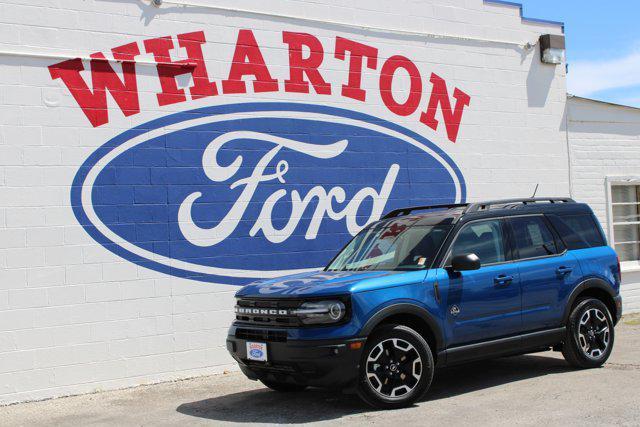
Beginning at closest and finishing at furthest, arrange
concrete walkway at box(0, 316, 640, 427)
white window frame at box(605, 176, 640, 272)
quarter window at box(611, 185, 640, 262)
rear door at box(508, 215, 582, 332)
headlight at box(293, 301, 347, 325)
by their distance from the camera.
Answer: concrete walkway at box(0, 316, 640, 427) < headlight at box(293, 301, 347, 325) < rear door at box(508, 215, 582, 332) < white window frame at box(605, 176, 640, 272) < quarter window at box(611, 185, 640, 262)

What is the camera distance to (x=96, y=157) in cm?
952

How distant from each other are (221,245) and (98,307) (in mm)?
1728

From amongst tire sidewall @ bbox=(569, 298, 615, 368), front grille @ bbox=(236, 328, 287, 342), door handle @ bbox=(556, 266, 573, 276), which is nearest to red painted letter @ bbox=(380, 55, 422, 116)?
door handle @ bbox=(556, 266, 573, 276)

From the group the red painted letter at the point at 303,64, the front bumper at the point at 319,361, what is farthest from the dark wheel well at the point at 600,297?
the red painted letter at the point at 303,64

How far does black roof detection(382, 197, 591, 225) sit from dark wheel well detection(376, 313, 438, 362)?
1191 mm

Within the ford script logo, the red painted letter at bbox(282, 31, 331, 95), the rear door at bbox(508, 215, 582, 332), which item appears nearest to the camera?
the rear door at bbox(508, 215, 582, 332)

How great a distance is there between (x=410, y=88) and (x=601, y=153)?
169 inches

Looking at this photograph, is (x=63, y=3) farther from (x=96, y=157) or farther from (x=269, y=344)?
(x=269, y=344)

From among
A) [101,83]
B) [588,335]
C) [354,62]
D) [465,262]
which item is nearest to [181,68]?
[101,83]

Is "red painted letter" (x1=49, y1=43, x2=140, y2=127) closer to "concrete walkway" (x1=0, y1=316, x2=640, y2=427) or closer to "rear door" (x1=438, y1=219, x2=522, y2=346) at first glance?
"concrete walkway" (x1=0, y1=316, x2=640, y2=427)

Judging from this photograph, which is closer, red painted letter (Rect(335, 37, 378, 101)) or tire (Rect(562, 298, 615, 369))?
tire (Rect(562, 298, 615, 369))

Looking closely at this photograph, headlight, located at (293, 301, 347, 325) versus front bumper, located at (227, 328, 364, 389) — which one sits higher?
headlight, located at (293, 301, 347, 325)

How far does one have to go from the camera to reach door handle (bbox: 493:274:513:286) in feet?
26.6

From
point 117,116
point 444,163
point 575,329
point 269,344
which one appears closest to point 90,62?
point 117,116
